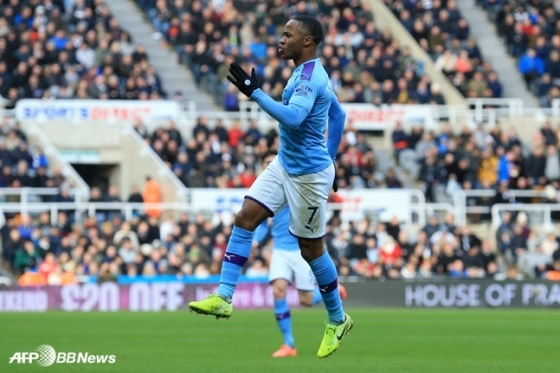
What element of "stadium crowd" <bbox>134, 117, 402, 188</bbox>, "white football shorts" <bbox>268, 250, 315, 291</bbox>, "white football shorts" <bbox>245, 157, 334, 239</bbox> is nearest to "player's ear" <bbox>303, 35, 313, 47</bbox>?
"white football shorts" <bbox>245, 157, 334, 239</bbox>

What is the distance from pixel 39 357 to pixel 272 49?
21413 mm

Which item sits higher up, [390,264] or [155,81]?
[155,81]

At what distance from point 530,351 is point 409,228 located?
1489 cm

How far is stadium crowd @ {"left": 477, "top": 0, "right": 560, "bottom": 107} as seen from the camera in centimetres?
3578

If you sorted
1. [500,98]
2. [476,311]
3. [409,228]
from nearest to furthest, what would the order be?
[476,311], [409,228], [500,98]

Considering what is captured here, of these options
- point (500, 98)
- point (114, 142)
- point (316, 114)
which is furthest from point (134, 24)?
point (316, 114)

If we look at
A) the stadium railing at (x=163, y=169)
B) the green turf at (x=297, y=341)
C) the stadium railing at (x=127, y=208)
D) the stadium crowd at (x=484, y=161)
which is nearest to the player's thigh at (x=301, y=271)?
the green turf at (x=297, y=341)

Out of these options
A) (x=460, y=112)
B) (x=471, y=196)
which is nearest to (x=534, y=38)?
(x=460, y=112)

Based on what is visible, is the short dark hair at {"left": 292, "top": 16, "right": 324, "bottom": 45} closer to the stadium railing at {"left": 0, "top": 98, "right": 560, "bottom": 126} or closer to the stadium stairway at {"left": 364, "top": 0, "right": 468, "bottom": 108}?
the stadium railing at {"left": 0, "top": 98, "right": 560, "bottom": 126}

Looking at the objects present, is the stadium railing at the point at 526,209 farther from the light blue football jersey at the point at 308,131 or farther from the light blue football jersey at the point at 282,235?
the light blue football jersey at the point at 308,131

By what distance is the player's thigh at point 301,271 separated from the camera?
15.2m

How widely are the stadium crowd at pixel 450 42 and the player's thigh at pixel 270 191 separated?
24471 millimetres

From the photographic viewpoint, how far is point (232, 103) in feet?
108

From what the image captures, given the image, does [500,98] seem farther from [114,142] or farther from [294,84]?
[294,84]
